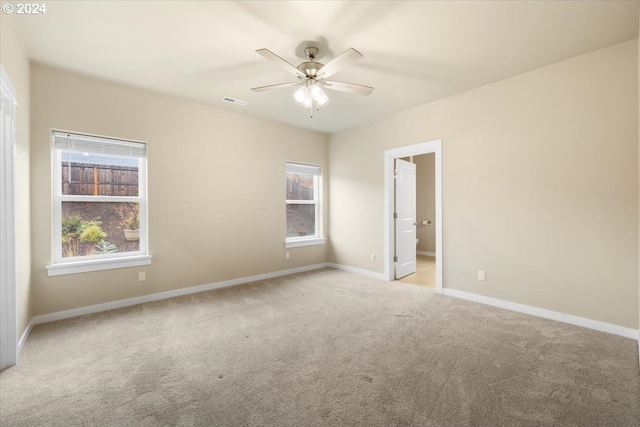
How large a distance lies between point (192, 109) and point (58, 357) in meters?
3.14

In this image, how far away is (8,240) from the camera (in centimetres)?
218

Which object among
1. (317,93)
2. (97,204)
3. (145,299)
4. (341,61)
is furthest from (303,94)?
(145,299)

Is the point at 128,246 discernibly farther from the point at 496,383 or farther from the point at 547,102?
the point at 547,102

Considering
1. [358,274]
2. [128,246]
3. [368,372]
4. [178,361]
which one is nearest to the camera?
[368,372]

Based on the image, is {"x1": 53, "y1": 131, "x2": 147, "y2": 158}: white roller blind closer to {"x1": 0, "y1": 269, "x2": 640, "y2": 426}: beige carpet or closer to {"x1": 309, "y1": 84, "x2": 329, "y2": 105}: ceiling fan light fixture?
{"x1": 0, "y1": 269, "x2": 640, "y2": 426}: beige carpet

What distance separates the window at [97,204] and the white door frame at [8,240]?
3.12 ft

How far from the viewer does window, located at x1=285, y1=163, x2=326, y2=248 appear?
5.24m

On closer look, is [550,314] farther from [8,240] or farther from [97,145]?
[97,145]

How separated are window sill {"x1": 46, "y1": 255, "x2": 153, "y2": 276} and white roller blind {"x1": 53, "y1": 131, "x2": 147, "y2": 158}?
1283 millimetres

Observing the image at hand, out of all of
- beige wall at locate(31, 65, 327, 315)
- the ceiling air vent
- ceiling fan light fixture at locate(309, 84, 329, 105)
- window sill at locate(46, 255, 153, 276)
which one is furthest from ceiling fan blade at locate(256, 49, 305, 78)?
window sill at locate(46, 255, 153, 276)

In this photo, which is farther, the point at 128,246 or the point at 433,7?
the point at 128,246

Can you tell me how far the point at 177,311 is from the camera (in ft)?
10.9

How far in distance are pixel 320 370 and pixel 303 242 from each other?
324 centimetres

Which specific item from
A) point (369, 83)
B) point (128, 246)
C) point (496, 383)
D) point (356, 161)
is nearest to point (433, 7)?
point (369, 83)
